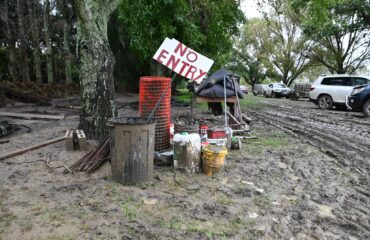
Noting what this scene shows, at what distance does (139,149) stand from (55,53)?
2669 cm

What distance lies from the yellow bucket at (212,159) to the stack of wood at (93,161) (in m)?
1.57

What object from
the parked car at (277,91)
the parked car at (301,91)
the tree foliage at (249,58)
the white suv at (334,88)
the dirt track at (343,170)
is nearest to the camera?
the dirt track at (343,170)

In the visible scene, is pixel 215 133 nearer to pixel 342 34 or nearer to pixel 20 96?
pixel 20 96

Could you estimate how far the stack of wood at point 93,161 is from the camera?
17.2 ft

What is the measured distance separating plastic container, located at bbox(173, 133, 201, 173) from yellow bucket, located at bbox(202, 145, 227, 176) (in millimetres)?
124

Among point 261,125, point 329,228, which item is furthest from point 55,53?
point 329,228

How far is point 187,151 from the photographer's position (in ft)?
17.2

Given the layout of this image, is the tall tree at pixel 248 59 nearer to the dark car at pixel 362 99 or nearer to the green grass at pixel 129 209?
Answer: the dark car at pixel 362 99

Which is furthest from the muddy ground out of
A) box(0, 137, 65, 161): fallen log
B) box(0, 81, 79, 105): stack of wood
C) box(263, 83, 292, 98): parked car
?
box(263, 83, 292, 98): parked car

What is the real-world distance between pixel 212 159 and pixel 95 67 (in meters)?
3.06

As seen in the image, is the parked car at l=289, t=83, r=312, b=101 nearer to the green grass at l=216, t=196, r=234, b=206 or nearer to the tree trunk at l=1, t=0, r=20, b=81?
the tree trunk at l=1, t=0, r=20, b=81

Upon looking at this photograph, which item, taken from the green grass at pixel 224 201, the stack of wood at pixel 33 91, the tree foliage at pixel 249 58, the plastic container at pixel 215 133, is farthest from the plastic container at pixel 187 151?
the tree foliage at pixel 249 58

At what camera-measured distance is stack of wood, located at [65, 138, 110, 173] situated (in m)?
5.25

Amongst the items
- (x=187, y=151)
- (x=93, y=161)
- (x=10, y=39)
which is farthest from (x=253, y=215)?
(x=10, y=39)
